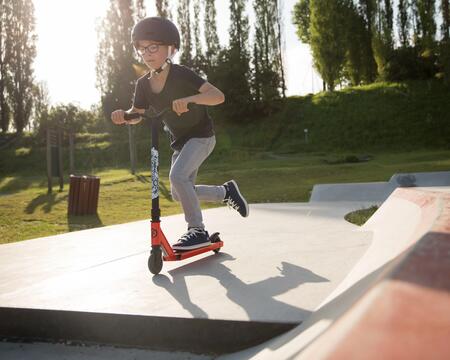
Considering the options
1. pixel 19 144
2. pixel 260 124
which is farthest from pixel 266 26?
pixel 19 144

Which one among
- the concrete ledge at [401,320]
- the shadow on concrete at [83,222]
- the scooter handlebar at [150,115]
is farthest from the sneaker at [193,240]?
the shadow on concrete at [83,222]

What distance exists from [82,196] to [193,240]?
26.6 feet

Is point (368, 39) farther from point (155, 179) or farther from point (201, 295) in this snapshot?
point (201, 295)

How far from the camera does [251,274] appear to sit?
3049 millimetres

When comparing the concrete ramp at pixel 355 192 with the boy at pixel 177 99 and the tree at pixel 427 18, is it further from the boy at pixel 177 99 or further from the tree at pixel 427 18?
the tree at pixel 427 18

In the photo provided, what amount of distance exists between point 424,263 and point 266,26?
47.5m

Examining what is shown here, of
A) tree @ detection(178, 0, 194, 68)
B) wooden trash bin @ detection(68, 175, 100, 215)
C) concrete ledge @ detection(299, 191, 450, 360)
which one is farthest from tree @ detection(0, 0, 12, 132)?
concrete ledge @ detection(299, 191, 450, 360)

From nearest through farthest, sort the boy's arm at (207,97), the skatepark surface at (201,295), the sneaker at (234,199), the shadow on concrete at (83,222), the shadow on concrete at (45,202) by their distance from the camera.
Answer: the skatepark surface at (201,295) → the boy's arm at (207,97) → the sneaker at (234,199) → the shadow on concrete at (83,222) → the shadow on concrete at (45,202)

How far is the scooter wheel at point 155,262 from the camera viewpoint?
10.6 feet

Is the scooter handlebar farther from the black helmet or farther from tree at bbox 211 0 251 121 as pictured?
tree at bbox 211 0 251 121

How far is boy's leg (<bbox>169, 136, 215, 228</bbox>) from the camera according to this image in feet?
12.5

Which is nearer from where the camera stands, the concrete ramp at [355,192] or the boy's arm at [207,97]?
the boy's arm at [207,97]

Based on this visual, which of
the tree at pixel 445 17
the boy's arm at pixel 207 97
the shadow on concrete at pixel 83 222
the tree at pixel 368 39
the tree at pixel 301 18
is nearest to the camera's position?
the boy's arm at pixel 207 97

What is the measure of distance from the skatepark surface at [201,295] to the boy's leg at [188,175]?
42 centimetres
